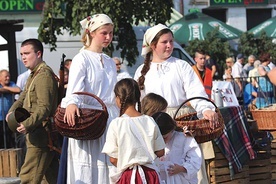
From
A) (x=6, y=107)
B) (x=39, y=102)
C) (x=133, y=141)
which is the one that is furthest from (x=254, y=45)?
(x=133, y=141)

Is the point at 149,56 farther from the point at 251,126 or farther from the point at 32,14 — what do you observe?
the point at 32,14

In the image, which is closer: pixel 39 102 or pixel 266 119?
pixel 39 102

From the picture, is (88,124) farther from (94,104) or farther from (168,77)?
(168,77)

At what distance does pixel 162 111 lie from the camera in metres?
6.75

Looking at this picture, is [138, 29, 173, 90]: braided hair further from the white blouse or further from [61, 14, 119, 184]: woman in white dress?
the white blouse

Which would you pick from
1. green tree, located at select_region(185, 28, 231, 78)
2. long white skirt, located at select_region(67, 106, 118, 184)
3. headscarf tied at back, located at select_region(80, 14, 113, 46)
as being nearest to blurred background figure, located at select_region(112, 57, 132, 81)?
headscarf tied at back, located at select_region(80, 14, 113, 46)

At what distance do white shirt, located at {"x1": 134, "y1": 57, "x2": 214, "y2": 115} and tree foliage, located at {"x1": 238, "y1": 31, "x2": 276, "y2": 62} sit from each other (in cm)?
2083

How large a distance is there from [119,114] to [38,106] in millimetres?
1217

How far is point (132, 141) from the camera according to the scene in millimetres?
6043

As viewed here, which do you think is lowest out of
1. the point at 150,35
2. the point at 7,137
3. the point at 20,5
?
the point at 7,137

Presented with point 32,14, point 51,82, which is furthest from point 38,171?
point 32,14

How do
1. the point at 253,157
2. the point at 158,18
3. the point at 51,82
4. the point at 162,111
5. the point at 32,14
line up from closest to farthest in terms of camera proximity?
the point at 162,111 → the point at 51,82 → the point at 253,157 → the point at 158,18 → the point at 32,14

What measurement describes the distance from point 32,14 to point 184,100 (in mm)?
21862

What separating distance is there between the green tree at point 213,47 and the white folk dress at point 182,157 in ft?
62.0
